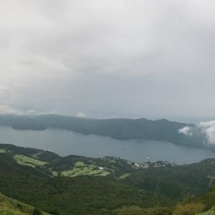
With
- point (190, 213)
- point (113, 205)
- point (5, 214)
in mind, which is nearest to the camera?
point (5, 214)

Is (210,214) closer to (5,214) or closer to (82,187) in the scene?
(5,214)

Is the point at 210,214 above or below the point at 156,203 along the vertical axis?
above

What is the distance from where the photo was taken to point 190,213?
47.9 metres

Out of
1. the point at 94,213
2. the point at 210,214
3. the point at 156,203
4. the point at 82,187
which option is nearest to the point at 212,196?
the point at 210,214

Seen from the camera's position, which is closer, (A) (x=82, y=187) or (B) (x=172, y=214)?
(B) (x=172, y=214)

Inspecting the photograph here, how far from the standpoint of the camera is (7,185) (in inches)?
6629

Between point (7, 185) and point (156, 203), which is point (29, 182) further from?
point (156, 203)

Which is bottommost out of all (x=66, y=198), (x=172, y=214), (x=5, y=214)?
(x=66, y=198)

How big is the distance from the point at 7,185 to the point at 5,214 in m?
149

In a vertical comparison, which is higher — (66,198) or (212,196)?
(212,196)

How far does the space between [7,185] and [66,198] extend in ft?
95.0

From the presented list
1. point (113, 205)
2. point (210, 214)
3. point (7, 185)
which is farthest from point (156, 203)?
point (210, 214)

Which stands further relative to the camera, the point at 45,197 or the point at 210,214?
the point at 45,197

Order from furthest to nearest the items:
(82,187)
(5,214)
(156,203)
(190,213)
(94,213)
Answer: (82,187), (156,203), (94,213), (190,213), (5,214)
